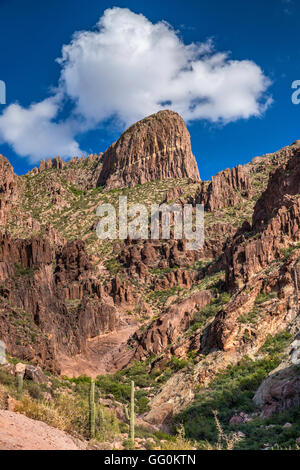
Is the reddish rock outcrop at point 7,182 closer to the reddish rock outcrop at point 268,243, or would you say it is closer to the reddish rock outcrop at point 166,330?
the reddish rock outcrop at point 166,330

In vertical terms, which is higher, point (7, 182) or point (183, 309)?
point (7, 182)

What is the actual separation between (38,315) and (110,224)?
56800mm

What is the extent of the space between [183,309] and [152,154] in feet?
285

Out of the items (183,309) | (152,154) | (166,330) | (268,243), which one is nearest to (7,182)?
(152,154)

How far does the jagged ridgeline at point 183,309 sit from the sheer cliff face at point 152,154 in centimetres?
2592

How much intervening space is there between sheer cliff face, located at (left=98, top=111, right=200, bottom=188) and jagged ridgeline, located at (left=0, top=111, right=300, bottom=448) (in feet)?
85.0

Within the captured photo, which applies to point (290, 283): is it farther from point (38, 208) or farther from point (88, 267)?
point (38, 208)

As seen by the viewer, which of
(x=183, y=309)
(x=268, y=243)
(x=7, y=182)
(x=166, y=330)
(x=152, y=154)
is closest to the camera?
(x=268, y=243)

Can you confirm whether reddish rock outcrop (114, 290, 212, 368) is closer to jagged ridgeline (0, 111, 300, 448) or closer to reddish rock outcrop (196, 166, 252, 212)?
jagged ridgeline (0, 111, 300, 448)

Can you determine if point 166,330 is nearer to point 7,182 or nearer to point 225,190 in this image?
point 225,190

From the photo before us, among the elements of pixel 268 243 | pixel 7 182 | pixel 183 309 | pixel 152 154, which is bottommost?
pixel 183 309

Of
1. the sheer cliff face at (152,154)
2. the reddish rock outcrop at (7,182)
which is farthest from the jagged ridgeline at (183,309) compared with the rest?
the sheer cliff face at (152,154)

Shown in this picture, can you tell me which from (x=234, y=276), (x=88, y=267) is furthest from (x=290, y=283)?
(x=88, y=267)

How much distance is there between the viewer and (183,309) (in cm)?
4397
